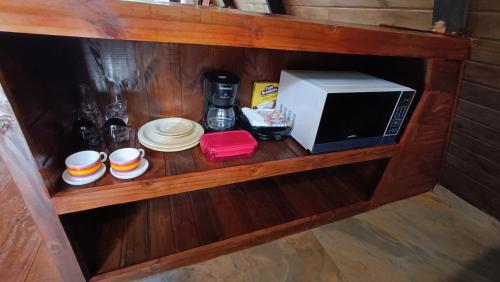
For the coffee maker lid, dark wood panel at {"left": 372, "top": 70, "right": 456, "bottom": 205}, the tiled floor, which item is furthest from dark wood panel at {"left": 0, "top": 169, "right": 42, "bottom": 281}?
dark wood panel at {"left": 372, "top": 70, "right": 456, "bottom": 205}

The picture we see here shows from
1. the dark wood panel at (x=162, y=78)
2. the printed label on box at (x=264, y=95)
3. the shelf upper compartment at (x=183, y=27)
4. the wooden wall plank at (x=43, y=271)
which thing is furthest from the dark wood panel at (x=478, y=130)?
the wooden wall plank at (x=43, y=271)

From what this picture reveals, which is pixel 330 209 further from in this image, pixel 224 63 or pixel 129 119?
pixel 129 119

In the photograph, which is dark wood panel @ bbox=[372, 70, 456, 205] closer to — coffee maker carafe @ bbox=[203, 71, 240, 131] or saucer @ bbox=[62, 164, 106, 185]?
coffee maker carafe @ bbox=[203, 71, 240, 131]

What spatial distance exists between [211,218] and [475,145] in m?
1.28

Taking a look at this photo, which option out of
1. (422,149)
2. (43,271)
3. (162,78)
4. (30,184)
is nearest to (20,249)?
(43,271)

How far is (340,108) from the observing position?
2.92 ft

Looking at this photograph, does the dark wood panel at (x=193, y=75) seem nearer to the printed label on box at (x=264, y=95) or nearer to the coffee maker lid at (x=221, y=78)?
the coffee maker lid at (x=221, y=78)

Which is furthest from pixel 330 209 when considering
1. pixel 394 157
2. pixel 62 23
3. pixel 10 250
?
pixel 10 250

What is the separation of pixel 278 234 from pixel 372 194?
1.78 ft

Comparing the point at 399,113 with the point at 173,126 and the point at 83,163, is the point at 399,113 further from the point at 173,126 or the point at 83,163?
the point at 83,163

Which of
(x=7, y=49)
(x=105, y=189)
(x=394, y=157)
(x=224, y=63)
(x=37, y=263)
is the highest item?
(x=7, y=49)

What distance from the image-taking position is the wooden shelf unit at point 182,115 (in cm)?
54

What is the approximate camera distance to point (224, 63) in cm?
99

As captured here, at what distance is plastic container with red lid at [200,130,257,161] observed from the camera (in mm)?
812
